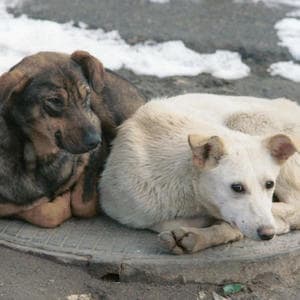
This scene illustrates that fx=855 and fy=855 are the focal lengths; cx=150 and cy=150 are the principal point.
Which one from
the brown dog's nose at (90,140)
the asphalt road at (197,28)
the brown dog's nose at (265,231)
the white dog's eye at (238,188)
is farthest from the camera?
the asphalt road at (197,28)

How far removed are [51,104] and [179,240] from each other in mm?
1078

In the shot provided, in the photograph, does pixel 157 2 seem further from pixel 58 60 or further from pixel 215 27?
pixel 58 60

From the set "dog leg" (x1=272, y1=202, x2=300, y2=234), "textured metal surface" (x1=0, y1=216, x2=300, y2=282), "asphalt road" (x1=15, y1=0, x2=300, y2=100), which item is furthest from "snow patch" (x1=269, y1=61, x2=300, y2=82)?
"textured metal surface" (x1=0, y1=216, x2=300, y2=282)

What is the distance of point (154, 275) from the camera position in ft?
16.2

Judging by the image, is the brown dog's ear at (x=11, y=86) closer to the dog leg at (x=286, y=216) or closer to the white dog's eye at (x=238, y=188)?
the white dog's eye at (x=238, y=188)

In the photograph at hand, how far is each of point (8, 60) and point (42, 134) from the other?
8.84 feet

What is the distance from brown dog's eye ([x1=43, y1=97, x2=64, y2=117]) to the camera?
4918 millimetres

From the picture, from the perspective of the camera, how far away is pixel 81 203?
213 inches

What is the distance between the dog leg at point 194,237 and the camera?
4.92m

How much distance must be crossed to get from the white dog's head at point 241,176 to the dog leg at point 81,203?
746mm

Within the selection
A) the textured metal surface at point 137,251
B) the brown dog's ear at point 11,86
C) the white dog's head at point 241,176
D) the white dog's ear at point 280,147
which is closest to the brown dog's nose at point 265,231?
the white dog's head at point 241,176

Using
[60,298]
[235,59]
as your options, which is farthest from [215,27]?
[60,298]

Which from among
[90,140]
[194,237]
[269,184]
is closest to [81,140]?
[90,140]

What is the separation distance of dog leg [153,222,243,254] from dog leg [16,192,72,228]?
72 centimetres
